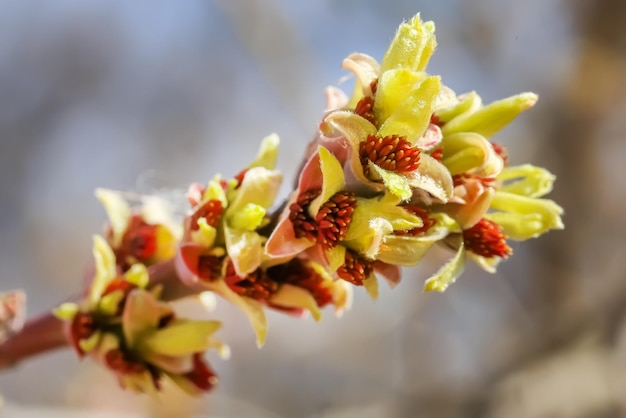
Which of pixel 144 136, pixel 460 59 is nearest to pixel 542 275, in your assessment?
pixel 460 59

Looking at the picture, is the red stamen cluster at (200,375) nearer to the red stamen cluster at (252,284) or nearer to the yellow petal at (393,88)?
the red stamen cluster at (252,284)

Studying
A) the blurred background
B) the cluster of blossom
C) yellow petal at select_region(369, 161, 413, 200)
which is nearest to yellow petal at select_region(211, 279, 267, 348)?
the cluster of blossom

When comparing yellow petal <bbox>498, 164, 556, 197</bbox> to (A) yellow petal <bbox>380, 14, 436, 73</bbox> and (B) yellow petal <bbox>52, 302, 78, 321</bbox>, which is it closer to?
(A) yellow petal <bbox>380, 14, 436, 73</bbox>

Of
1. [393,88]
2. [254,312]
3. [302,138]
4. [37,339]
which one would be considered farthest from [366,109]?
[302,138]

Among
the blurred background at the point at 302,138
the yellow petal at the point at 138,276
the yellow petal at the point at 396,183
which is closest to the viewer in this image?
the yellow petal at the point at 396,183

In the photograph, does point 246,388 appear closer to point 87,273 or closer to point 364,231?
point 87,273

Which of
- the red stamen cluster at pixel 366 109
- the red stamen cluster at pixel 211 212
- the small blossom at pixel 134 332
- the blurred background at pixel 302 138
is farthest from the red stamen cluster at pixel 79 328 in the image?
the blurred background at pixel 302 138

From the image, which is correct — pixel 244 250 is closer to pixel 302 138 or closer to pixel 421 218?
pixel 421 218

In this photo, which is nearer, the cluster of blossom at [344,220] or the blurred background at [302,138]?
the cluster of blossom at [344,220]
